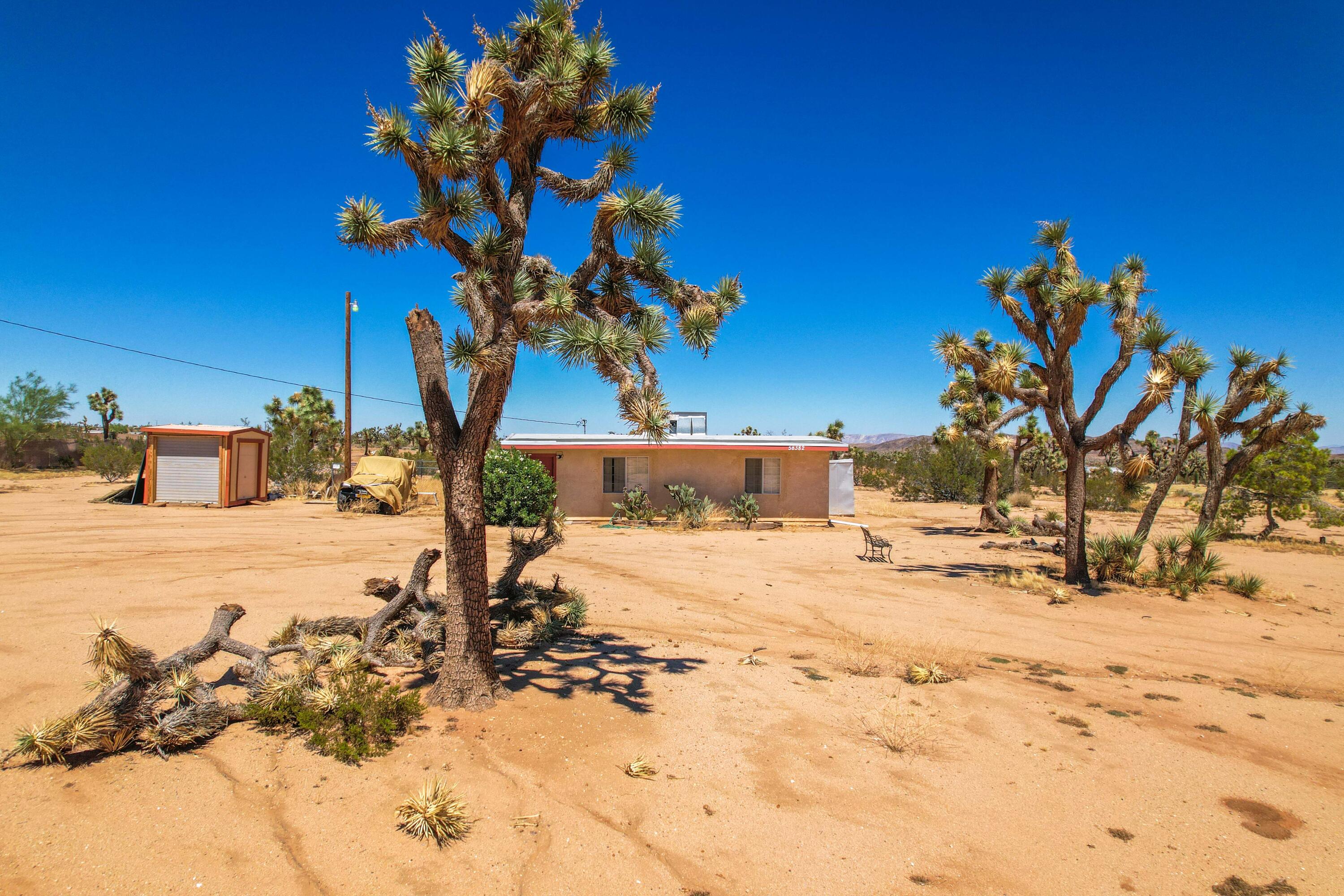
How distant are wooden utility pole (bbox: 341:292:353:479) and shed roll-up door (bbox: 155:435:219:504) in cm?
394

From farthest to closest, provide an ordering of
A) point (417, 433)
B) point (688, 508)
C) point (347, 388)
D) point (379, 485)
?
1. point (417, 433)
2. point (347, 388)
3. point (379, 485)
4. point (688, 508)

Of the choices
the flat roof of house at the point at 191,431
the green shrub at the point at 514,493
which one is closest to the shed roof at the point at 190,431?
the flat roof of house at the point at 191,431

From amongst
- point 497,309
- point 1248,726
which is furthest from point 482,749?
point 1248,726

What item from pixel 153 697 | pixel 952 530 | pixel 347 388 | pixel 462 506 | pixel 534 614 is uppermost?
pixel 347 388

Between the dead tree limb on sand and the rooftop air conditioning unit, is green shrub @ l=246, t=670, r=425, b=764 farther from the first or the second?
the rooftop air conditioning unit

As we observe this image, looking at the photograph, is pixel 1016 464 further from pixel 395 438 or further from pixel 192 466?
pixel 395 438

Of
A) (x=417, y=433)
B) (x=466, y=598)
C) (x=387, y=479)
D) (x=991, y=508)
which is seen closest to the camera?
(x=466, y=598)

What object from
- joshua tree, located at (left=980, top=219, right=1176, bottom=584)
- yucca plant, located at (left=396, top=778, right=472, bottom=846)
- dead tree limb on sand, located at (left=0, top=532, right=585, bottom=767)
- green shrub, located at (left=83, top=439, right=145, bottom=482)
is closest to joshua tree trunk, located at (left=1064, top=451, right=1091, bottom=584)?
joshua tree, located at (left=980, top=219, right=1176, bottom=584)

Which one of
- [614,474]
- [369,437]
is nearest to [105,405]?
[369,437]

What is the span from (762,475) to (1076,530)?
11.5 m

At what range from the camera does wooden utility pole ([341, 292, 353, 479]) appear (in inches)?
945

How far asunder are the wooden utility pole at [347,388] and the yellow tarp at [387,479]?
70.3 inches

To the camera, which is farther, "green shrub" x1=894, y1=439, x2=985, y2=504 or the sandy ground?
"green shrub" x1=894, y1=439, x2=985, y2=504

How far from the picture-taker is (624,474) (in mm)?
22109
